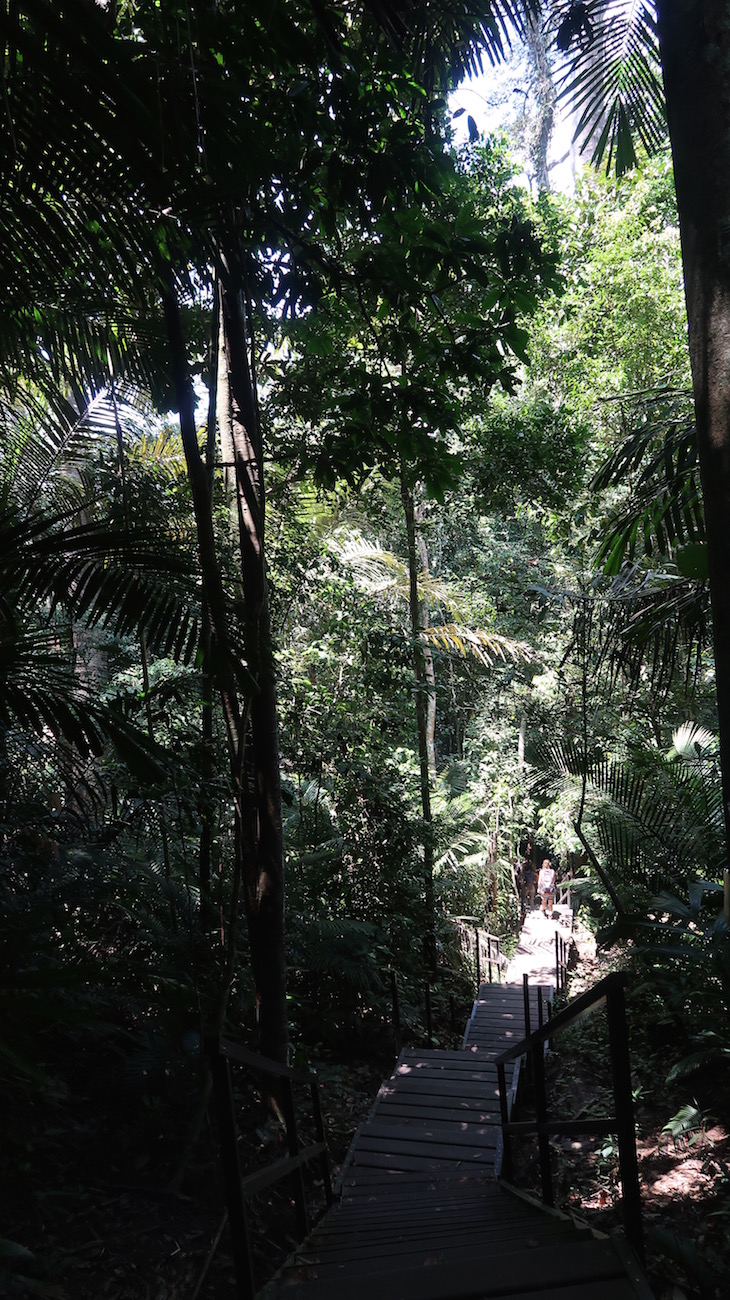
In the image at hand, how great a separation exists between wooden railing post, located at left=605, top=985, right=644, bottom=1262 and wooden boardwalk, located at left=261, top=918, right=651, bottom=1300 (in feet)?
0.20

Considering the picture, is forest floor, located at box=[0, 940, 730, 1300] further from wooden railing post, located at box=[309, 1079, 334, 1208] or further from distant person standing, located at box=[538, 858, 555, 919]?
distant person standing, located at box=[538, 858, 555, 919]

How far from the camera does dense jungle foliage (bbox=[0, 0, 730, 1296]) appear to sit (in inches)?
107

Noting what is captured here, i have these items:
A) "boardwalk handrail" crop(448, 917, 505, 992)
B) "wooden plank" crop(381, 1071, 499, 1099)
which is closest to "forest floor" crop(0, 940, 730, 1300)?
"wooden plank" crop(381, 1071, 499, 1099)

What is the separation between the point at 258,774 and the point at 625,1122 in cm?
283

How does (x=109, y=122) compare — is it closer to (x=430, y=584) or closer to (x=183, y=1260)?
(x=183, y=1260)

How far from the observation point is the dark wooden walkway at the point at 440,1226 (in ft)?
7.63

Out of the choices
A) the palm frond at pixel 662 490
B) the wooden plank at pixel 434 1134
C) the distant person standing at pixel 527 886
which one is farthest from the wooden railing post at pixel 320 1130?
the distant person standing at pixel 527 886

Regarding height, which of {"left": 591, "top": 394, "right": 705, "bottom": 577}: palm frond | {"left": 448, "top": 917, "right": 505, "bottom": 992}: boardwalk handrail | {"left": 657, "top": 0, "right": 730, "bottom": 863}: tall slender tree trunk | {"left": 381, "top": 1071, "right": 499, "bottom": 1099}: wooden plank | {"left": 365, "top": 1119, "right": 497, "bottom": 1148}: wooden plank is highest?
{"left": 591, "top": 394, "right": 705, "bottom": 577}: palm frond

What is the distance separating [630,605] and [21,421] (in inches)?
191

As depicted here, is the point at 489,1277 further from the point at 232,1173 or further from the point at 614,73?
the point at 614,73

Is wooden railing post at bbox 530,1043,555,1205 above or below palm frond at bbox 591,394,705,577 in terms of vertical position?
below

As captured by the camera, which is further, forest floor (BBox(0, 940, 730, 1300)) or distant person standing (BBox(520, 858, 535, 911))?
distant person standing (BBox(520, 858, 535, 911))

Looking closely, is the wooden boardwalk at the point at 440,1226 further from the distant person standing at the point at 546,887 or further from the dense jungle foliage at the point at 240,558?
the distant person standing at the point at 546,887

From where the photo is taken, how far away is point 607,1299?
2.13 m
